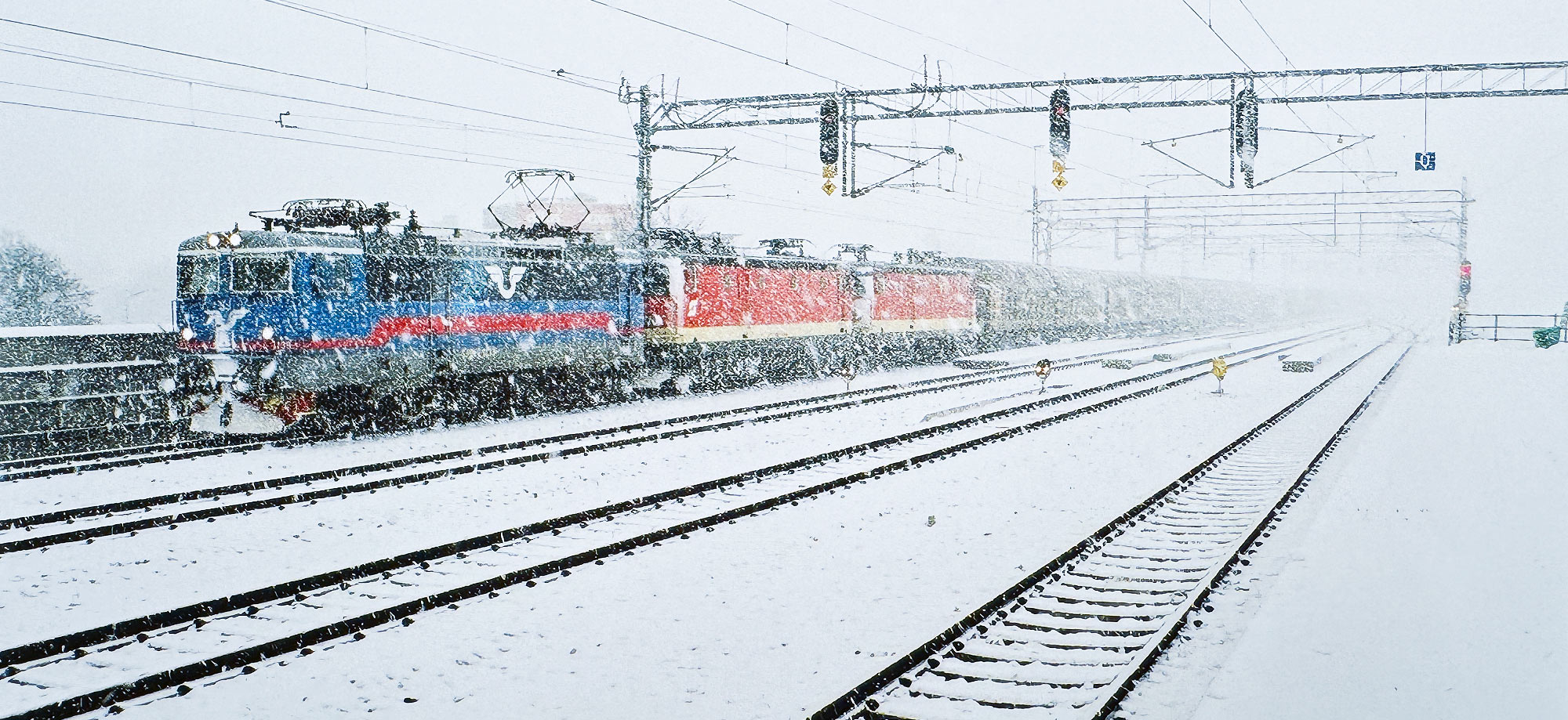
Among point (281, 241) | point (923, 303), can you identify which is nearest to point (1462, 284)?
point (923, 303)

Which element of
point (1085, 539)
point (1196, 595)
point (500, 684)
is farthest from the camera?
point (1085, 539)

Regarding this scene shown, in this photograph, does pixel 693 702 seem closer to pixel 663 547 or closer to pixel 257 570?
pixel 663 547

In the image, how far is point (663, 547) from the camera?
7.73m

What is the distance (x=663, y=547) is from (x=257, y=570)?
9.05 ft

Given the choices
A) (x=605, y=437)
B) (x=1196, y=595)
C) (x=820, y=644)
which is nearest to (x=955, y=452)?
(x=605, y=437)

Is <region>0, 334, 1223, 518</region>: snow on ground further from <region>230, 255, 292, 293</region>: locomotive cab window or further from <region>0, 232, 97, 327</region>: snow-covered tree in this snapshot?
<region>0, 232, 97, 327</region>: snow-covered tree

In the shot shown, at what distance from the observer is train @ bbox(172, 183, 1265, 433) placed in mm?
13070

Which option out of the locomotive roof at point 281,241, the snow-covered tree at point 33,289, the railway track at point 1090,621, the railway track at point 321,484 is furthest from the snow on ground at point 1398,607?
the snow-covered tree at point 33,289

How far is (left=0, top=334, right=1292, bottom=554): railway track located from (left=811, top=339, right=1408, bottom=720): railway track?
21.0 ft

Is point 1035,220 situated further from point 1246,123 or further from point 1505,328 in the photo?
point 1246,123

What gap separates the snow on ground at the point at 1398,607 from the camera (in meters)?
4.83

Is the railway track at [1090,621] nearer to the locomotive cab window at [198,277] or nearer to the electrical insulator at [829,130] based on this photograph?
the electrical insulator at [829,130]

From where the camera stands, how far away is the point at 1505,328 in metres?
38.6

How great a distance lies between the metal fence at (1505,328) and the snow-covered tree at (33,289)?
41.0 meters
